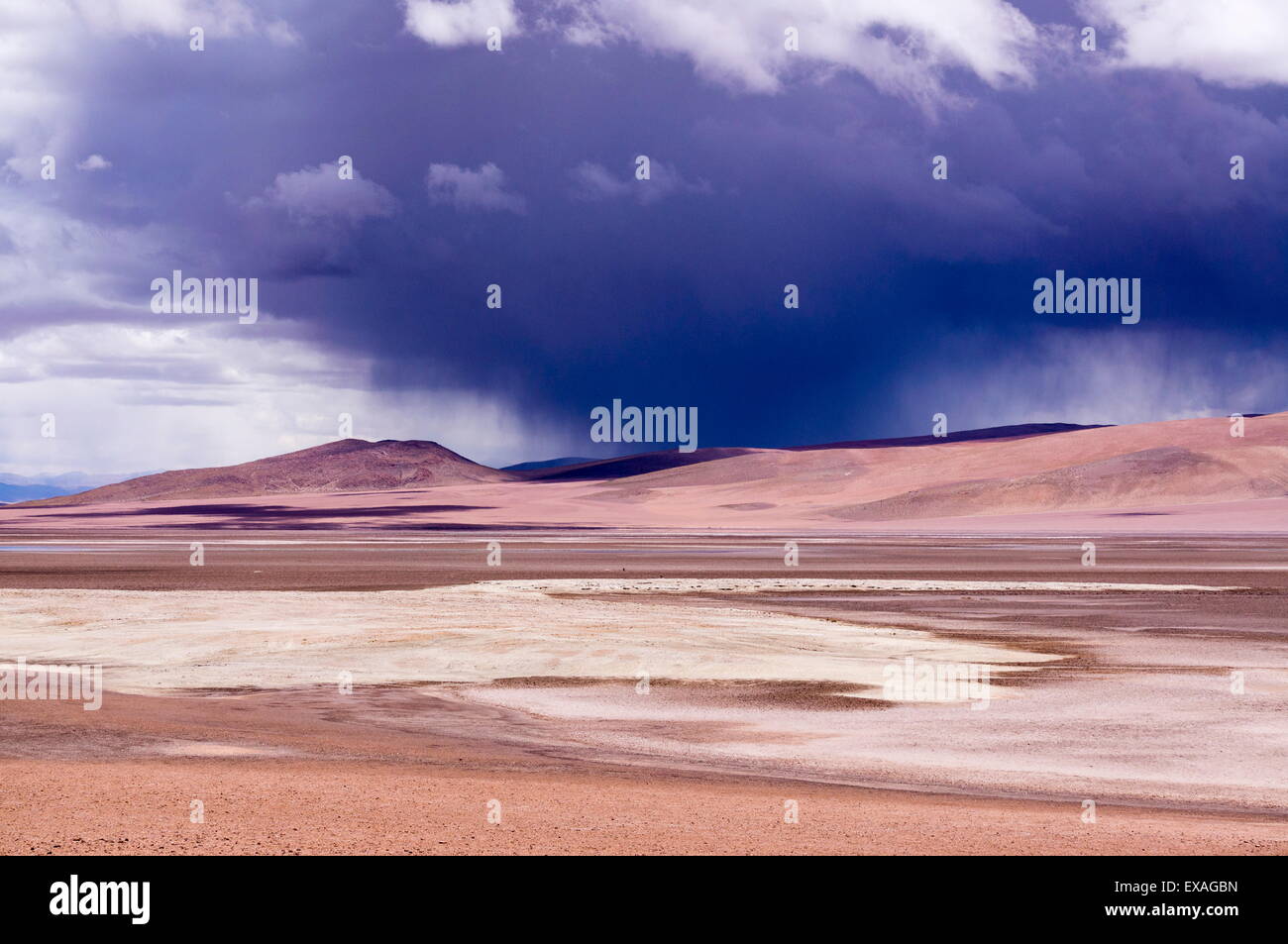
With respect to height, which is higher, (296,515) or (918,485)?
(918,485)

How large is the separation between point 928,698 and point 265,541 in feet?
207

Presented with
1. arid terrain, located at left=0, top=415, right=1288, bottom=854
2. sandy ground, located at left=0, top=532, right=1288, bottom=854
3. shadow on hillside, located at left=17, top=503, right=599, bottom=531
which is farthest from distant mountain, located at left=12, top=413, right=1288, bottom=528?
sandy ground, located at left=0, top=532, right=1288, bottom=854

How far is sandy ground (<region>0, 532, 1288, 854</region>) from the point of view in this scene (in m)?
9.15

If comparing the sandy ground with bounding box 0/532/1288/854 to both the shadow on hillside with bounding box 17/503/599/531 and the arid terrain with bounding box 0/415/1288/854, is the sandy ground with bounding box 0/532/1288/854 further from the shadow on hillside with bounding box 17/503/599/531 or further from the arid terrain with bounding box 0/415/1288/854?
the shadow on hillside with bounding box 17/503/599/531

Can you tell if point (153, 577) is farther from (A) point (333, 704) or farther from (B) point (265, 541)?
(B) point (265, 541)

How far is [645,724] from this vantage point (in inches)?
591

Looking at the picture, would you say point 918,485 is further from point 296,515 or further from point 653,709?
point 653,709

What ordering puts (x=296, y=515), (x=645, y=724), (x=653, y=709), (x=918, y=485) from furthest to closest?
(x=296, y=515) < (x=918, y=485) < (x=653, y=709) < (x=645, y=724)

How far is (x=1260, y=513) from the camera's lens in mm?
90938

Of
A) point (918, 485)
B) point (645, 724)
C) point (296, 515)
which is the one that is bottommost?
point (645, 724)

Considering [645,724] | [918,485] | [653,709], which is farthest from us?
[918,485]

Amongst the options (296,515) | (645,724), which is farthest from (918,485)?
(645,724)

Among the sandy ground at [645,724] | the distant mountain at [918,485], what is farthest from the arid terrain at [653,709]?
the distant mountain at [918,485]
